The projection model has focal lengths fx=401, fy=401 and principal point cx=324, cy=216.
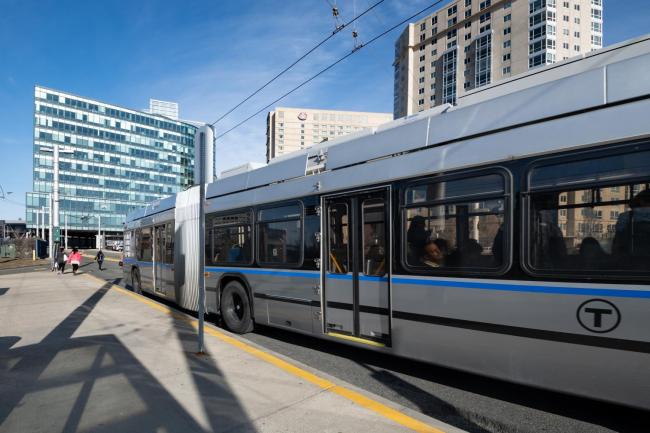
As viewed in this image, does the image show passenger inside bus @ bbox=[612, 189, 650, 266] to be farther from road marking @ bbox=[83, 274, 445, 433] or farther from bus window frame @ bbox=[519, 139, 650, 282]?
road marking @ bbox=[83, 274, 445, 433]

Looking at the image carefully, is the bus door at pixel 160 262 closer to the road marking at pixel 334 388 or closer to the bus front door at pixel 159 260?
the bus front door at pixel 159 260

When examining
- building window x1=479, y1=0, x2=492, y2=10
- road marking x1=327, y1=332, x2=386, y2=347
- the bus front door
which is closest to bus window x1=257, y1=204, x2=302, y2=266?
road marking x1=327, y1=332, x2=386, y2=347

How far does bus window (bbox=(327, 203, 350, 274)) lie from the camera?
538cm

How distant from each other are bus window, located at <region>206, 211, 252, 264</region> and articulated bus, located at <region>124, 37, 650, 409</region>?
38.5 inches

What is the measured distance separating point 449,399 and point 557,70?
11.9 ft

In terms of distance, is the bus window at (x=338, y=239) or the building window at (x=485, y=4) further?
the building window at (x=485, y=4)

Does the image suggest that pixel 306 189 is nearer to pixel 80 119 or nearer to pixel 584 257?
pixel 584 257

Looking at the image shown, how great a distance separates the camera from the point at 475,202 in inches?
161

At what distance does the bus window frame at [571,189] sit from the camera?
3.15 meters

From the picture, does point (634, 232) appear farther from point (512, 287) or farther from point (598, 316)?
point (512, 287)

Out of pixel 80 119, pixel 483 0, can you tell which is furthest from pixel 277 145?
pixel 483 0

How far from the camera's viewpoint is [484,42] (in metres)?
77.6

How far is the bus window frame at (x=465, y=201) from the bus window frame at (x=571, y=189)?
0.12 metres

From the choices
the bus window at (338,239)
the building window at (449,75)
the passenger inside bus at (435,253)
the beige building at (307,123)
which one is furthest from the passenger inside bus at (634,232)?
the beige building at (307,123)
